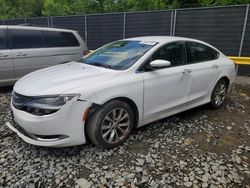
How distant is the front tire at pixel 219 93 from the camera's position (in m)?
4.91

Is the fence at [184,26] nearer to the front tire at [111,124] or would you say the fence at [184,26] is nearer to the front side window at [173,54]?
the front side window at [173,54]

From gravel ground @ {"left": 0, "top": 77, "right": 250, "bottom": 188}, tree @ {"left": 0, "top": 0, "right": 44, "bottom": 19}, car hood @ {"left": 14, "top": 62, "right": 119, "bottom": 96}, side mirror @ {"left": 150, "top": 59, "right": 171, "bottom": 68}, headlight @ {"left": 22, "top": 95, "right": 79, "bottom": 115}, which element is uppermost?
tree @ {"left": 0, "top": 0, "right": 44, "bottom": 19}

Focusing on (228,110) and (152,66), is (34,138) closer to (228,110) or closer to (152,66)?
(152,66)

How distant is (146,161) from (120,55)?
1.72m

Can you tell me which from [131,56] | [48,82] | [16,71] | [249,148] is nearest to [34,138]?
[48,82]

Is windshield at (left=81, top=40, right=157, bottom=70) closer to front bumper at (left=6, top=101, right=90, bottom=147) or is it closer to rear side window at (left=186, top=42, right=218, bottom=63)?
rear side window at (left=186, top=42, right=218, bottom=63)

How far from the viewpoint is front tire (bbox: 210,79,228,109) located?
4.91 m

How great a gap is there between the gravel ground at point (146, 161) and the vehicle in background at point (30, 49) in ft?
6.55

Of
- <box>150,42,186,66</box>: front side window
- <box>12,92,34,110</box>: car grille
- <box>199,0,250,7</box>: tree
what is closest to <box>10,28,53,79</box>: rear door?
<box>12,92,34,110</box>: car grille

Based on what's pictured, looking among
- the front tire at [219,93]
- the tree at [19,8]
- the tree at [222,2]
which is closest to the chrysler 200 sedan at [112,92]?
the front tire at [219,93]

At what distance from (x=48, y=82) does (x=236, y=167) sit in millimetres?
2679

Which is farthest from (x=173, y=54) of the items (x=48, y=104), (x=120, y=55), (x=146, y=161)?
(x=48, y=104)

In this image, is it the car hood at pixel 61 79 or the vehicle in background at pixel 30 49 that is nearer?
the car hood at pixel 61 79

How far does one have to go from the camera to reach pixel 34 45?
6.11 m
